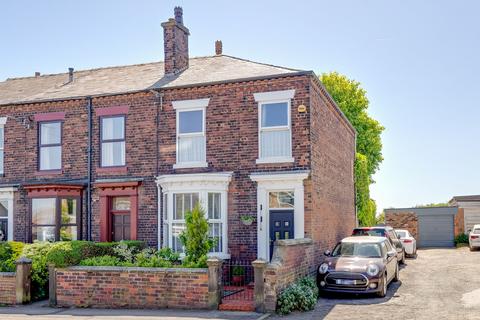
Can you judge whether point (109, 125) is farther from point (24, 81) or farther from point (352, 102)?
point (352, 102)

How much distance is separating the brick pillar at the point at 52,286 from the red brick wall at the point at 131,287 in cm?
9

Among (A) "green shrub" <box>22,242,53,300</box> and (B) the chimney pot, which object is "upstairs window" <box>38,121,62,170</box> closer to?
(A) "green shrub" <box>22,242,53,300</box>

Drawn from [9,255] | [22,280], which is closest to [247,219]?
[22,280]

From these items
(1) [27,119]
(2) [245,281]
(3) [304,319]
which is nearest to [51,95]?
(1) [27,119]

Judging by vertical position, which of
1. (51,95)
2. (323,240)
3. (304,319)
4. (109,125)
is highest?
(51,95)

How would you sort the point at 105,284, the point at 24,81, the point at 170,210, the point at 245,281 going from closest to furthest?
the point at 105,284, the point at 245,281, the point at 170,210, the point at 24,81

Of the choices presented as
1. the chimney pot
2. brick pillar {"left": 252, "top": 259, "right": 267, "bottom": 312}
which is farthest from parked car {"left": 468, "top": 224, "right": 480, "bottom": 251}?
brick pillar {"left": 252, "top": 259, "right": 267, "bottom": 312}

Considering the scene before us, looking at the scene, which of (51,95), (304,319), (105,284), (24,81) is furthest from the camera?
(24,81)

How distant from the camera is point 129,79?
21844 millimetres

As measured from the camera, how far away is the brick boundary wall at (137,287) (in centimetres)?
1395

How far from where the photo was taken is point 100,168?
20.1m

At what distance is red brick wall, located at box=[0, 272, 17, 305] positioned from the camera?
1587 centimetres

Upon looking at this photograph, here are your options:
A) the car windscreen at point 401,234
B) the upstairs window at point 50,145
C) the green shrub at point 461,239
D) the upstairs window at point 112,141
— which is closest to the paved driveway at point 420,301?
the car windscreen at point 401,234

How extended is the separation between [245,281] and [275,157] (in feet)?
12.7
